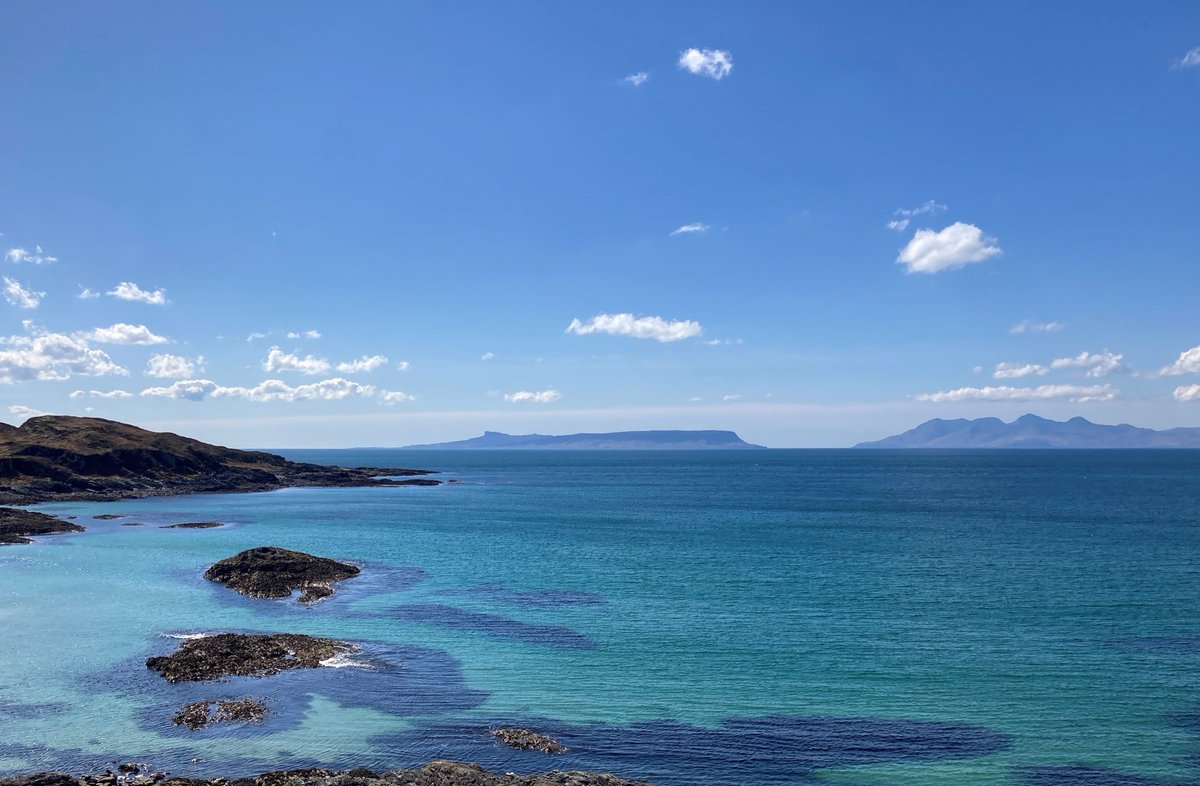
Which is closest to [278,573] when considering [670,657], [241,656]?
[241,656]

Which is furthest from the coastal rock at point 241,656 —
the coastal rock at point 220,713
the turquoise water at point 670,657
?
the coastal rock at point 220,713

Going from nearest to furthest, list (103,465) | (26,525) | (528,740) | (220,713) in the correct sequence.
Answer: (528,740) → (220,713) → (26,525) → (103,465)

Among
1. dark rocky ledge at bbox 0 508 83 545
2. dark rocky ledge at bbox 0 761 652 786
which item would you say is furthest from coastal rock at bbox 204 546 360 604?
dark rocky ledge at bbox 0 508 83 545

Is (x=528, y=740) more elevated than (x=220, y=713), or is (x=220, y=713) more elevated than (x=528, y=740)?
(x=220, y=713)

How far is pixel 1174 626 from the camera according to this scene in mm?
49406

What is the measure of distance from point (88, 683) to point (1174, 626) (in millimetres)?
68558

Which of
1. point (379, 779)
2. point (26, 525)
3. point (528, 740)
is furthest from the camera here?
Answer: point (26, 525)

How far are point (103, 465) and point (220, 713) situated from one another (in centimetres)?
15890

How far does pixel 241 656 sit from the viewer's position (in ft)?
138

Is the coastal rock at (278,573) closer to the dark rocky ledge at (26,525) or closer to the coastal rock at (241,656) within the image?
the coastal rock at (241,656)

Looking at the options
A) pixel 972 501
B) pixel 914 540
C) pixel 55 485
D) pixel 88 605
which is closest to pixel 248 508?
pixel 55 485

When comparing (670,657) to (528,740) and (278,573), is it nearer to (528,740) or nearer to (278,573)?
(528,740)

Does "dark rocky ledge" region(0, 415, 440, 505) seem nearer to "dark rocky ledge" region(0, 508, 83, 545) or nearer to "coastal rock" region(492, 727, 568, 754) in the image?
"dark rocky ledge" region(0, 508, 83, 545)

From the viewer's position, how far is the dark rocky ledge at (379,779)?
80.0 feet
